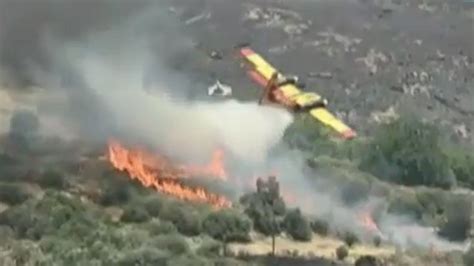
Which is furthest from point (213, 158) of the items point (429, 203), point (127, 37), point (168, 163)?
point (429, 203)

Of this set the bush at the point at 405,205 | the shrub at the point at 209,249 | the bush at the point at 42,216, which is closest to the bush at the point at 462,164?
the bush at the point at 405,205

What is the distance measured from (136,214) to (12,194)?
314 millimetres

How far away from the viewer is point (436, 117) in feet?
10.0

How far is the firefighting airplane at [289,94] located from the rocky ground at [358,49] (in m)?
0.02

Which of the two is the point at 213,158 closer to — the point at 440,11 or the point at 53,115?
the point at 53,115

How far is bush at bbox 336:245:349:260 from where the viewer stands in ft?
9.73

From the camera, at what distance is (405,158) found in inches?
118

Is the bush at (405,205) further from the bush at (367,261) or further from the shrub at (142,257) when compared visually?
the shrub at (142,257)

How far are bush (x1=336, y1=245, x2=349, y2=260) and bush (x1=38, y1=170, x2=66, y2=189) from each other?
2.36 feet

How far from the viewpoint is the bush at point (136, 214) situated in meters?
2.91

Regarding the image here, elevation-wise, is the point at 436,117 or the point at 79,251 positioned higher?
the point at 436,117

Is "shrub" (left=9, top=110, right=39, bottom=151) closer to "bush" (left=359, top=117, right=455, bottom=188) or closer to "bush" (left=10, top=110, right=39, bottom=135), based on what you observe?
"bush" (left=10, top=110, right=39, bottom=135)

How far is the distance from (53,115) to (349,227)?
0.81 m

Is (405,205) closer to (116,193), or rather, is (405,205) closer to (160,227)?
(160,227)
